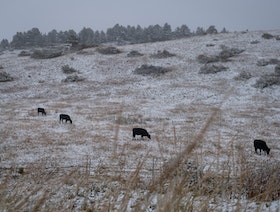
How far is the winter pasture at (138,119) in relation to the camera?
442cm

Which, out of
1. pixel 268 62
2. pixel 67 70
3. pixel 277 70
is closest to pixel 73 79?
pixel 67 70

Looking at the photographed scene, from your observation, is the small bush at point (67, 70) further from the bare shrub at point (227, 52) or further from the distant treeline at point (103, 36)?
the distant treeline at point (103, 36)

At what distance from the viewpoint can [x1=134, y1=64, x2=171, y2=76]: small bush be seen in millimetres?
34247

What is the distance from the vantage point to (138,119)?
19109 millimetres

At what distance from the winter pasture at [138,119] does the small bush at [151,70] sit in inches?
41.3

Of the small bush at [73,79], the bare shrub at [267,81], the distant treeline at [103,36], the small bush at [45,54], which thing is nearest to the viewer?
the bare shrub at [267,81]

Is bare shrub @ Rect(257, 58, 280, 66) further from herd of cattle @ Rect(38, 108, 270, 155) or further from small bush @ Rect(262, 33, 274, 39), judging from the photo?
→ herd of cattle @ Rect(38, 108, 270, 155)

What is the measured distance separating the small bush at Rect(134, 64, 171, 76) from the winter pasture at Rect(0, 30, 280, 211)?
1049mm

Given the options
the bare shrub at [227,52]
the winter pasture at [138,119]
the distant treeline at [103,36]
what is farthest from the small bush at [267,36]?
the distant treeline at [103,36]

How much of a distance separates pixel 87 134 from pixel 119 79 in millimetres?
18754

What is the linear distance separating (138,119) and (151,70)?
646 inches

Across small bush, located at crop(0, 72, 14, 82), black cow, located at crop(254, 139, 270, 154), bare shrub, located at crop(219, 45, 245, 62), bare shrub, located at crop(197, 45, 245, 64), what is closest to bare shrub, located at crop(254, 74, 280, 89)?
bare shrub, located at crop(197, 45, 245, 64)

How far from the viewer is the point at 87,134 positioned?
15.0 meters

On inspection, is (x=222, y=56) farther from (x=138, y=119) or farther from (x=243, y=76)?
(x=138, y=119)
